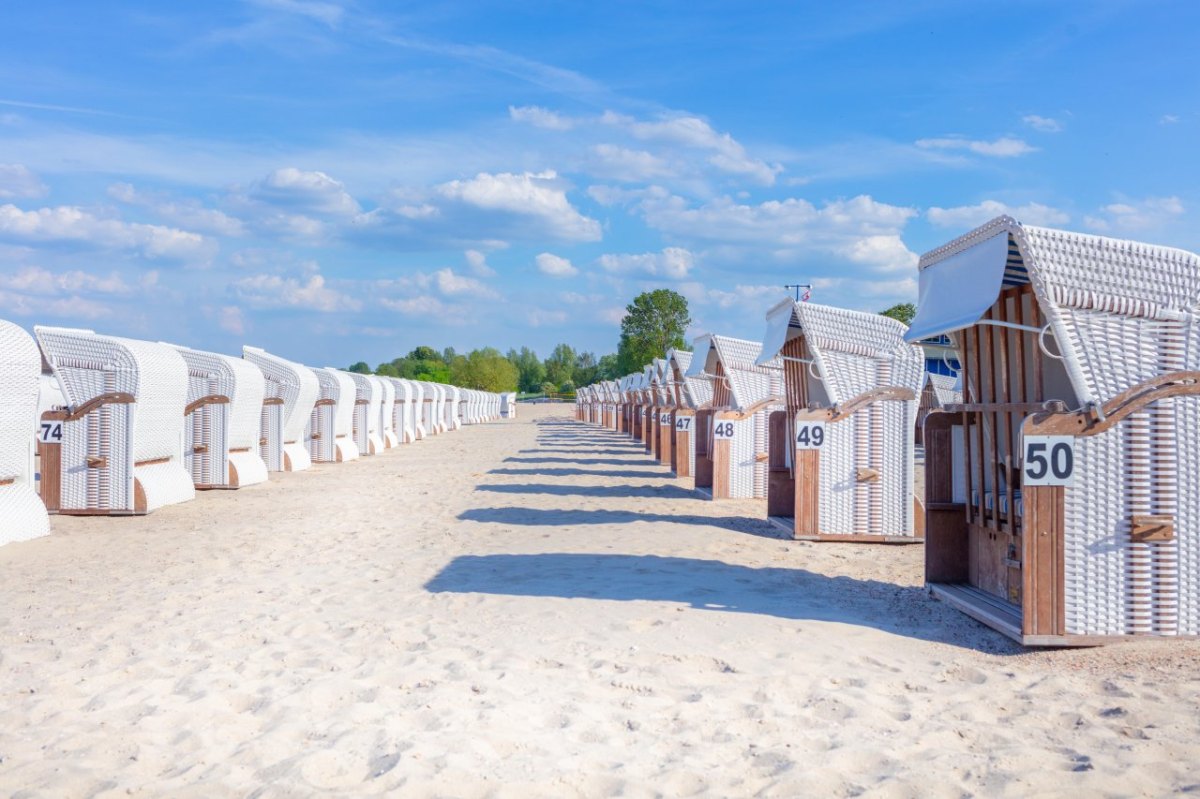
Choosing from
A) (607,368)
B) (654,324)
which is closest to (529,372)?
(607,368)

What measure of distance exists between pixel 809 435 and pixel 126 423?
26.1 feet

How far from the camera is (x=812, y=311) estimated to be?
11.1 meters

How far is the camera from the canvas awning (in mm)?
6262

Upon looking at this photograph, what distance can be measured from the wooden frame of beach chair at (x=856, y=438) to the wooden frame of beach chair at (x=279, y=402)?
1185 centimetres

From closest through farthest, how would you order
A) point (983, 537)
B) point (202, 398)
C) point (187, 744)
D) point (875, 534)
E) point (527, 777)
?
point (527, 777) → point (187, 744) → point (983, 537) → point (875, 534) → point (202, 398)

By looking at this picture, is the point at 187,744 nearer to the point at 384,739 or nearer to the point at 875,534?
the point at 384,739

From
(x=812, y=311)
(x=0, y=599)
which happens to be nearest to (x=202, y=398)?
(x=0, y=599)

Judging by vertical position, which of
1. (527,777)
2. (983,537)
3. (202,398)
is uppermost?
(202,398)

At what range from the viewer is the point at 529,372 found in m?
176

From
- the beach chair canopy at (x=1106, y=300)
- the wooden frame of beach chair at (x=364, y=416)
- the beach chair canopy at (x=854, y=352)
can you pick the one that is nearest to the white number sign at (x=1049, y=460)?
the beach chair canopy at (x=1106, y=300)

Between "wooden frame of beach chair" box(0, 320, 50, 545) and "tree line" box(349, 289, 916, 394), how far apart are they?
25.2 meters

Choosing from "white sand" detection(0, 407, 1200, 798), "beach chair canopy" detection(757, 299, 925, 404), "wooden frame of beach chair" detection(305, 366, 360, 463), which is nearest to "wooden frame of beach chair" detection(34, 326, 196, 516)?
"white sand" detection(0, 407, 1200, 798)

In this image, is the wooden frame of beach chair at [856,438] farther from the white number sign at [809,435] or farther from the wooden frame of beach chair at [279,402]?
the wooden frame of beach chair at [279,402]

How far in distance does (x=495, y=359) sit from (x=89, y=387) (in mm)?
121990
